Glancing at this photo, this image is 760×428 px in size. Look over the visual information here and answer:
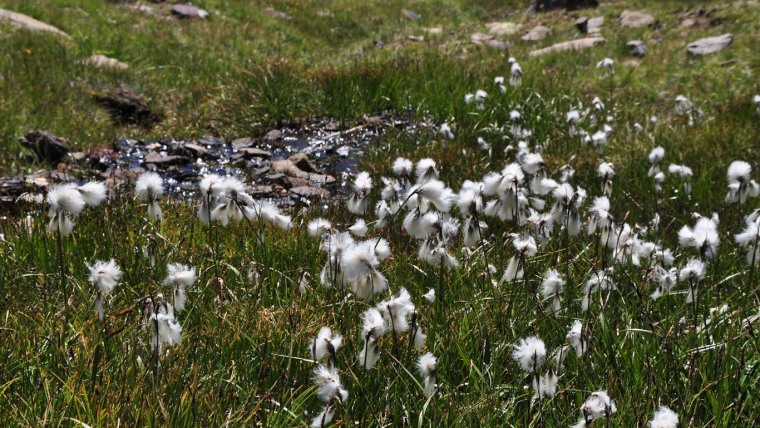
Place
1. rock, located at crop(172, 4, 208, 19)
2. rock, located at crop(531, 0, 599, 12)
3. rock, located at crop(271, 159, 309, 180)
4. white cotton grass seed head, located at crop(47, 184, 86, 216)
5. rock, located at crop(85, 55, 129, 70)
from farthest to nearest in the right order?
rock, located at crop(531, 0, 599, 12)
rock, located at crop(172, 4, 208, 19)
rock, located at crop(85, 55, 129, 70)
rock, located at crop(271, 159, 309, 180)
white cotton grass seed head, located at crop(47, 184, 86, 216)

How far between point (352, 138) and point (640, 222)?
14.1ft

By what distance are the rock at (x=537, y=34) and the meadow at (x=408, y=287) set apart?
1028 centimetres

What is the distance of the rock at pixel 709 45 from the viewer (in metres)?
12.7

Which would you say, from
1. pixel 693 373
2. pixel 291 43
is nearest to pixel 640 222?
pixel 693 373

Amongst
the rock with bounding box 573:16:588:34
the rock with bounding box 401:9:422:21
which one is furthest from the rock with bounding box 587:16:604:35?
the rock with bounding box 401:9:422:21

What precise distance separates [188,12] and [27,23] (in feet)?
18.0

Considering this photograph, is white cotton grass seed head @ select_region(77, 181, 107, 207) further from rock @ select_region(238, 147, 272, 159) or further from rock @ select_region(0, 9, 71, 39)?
rock @ select_region(0, 9, 71, 39)

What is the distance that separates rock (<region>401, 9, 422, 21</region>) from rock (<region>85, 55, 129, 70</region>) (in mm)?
16388

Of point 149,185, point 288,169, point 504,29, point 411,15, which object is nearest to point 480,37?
point 504,29

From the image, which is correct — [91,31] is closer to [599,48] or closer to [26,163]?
[26,163]

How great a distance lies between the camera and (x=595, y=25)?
1861 centimetres

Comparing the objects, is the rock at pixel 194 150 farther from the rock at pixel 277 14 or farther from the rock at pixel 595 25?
the rock at pixel 277 14

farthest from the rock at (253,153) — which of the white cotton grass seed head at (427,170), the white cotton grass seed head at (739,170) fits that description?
the white cotton grass seed head at (739,170)

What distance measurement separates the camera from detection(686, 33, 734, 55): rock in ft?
41.6
